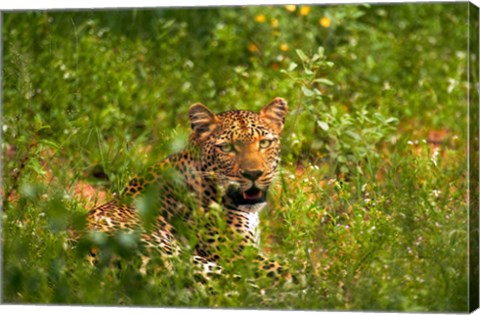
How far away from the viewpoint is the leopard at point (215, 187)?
7.50 m

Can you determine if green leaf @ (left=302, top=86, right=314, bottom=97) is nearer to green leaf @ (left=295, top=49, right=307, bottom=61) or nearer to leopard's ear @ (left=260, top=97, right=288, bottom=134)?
green leaf @ (left=295, top=49, right=307, bottom=61)

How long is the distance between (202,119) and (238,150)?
25 centimetres

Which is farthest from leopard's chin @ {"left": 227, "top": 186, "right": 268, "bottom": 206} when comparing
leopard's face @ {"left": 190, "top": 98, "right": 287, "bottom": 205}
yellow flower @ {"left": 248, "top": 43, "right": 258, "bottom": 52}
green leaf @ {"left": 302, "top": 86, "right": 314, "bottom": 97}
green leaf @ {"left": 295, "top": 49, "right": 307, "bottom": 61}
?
yellow flower @ {"left": 248, "top": 43, "right": 258, "bottom": 52}

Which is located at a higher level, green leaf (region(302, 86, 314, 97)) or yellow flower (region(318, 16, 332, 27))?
yellow flower (region(318, 16, 332, 27))

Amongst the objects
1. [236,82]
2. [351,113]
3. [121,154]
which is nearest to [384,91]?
[351,113]

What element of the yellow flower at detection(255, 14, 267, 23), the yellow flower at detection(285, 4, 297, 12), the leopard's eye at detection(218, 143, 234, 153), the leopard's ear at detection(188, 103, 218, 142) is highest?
the yellow flower at detection(285, 4, 297, 12)

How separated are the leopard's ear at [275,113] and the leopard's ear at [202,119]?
0.88ft

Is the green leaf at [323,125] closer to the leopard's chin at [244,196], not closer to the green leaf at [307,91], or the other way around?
the green leaf at [307,91]

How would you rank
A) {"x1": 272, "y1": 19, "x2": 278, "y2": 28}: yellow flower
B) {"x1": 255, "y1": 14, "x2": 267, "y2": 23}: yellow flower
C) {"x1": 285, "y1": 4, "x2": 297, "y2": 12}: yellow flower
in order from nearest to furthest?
1. {"x1": 285, "y1": 4, "x2": 297, "y2": 12}: yellow flower
2. {"x1": 272, "y1": 19, "x2": 278, "y2": 28}: yellow flower
3. {"x1": 255, "y1": 14, "x2": 267, "y2": 23}: yellow flower

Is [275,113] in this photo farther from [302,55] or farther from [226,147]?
[302,55]

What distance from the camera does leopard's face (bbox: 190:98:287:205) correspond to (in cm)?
764

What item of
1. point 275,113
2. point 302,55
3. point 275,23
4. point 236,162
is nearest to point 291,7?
point 302,55

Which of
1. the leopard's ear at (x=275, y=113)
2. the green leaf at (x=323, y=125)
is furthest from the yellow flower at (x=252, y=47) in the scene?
the leopard's ear at (x=275, y=113)

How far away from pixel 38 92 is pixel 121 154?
712 millimetres
